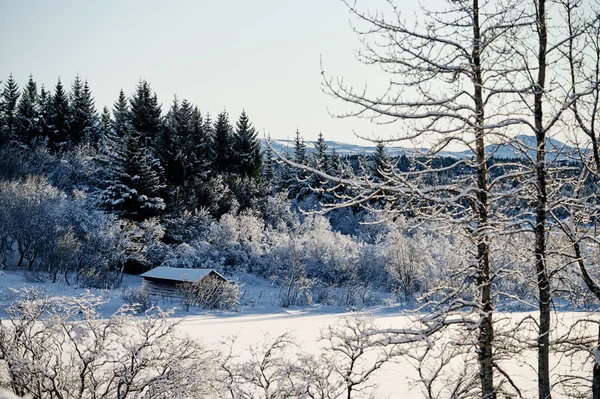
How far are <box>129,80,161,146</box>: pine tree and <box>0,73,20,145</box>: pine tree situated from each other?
9854mm

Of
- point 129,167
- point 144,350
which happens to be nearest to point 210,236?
point 129,167

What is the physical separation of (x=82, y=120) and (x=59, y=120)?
204 centimetres

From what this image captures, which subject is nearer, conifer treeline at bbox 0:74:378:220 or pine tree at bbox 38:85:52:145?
conifer treeline at bbox 0:74:378:220

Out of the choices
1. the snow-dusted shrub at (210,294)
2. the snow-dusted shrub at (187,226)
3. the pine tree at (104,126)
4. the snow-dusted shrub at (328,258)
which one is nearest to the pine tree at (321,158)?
the snow-dusted shrub at (328,258)

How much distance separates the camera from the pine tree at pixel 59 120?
136ft

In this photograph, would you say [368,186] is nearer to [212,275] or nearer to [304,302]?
[212,275]

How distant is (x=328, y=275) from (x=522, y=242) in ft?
110

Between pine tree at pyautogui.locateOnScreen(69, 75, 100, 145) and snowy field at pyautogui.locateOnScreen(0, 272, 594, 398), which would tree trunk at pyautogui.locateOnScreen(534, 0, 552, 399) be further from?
pine tree at pyautogui.locateOnScreen(69, 75, 100, 145)

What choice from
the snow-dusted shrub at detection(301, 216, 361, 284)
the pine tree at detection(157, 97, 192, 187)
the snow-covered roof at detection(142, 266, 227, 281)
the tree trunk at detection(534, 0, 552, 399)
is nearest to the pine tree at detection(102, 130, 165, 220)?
the pine tree at detection(157, 97, 192, 187)

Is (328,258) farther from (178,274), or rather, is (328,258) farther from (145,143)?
(145,143)

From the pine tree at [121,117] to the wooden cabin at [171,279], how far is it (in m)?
15.6

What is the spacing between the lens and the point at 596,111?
14.6ft

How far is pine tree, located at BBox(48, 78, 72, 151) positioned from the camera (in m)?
41.3

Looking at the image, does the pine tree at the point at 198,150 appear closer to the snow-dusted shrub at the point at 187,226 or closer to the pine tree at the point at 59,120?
the snow-dusted shrub at the point at 187,226
